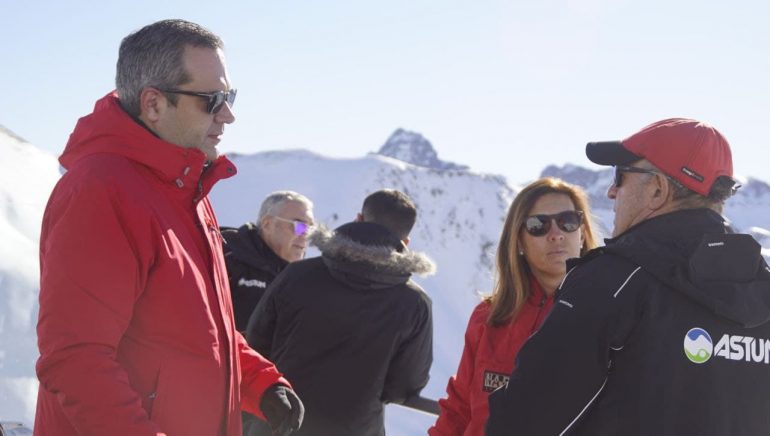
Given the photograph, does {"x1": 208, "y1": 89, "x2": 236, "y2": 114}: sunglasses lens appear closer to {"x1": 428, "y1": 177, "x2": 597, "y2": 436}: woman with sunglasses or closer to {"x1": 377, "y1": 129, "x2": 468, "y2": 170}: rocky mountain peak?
{"x1": 428, "y1": 177, "x2": 597, "y2": 436}: woman with sunglasses

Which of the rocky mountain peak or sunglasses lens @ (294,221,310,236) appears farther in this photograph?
the rocky mountain peak

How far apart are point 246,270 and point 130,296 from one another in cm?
270

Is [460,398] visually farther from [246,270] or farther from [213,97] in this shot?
[246,270]

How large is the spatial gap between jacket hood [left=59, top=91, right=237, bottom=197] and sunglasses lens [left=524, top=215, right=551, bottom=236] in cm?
150

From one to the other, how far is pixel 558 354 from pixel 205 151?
3.63 feet

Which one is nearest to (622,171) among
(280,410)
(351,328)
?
(280,410)

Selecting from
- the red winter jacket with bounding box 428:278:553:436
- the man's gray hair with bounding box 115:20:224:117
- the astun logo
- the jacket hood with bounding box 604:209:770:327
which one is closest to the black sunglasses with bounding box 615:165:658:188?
the jacket hood with bounding box 604:209:770:327

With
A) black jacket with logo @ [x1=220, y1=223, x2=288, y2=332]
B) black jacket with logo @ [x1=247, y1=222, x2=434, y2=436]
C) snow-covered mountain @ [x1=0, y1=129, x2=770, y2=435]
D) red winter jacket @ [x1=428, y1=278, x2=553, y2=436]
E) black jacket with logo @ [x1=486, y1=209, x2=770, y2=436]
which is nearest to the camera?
black jacket with logo @ [x1=486, y1=209, x2=770, y2=436]

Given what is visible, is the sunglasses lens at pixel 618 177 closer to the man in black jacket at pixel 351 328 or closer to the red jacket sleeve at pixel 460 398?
the red jacket sleeve at pixel 460 398

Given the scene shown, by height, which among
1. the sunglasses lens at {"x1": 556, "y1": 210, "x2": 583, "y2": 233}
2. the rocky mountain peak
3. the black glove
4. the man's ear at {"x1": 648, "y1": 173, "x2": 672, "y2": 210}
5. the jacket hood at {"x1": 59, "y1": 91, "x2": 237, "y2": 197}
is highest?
the rocky mountain peak

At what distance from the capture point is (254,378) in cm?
233

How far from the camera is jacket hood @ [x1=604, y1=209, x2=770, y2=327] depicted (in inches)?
73.7

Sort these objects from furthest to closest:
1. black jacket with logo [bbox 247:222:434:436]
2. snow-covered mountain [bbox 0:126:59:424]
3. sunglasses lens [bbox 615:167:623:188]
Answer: snow-covered mountain [bbox 0:126:59:424]
black jacket with logo [bbox 247:222:434:436]
sunglasses lens [bbox 615:167:623:188]

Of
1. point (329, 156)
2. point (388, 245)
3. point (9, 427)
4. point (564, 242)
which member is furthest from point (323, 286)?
point (329, 156)
